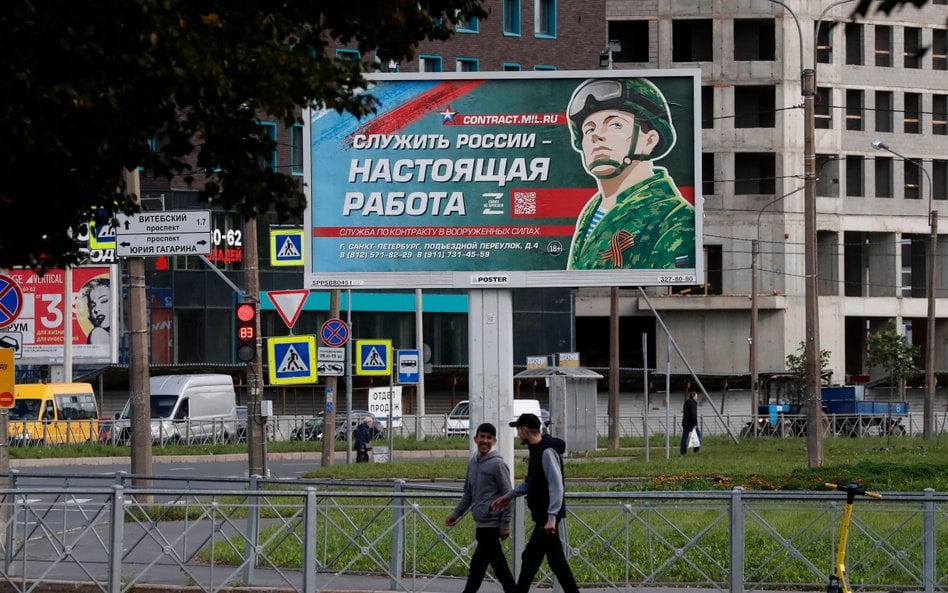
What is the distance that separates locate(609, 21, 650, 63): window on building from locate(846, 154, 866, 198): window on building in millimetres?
9832

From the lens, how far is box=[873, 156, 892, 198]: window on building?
69.6m

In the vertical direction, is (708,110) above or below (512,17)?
below

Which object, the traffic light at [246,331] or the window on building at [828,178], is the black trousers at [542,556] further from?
the window on building at [828,178]

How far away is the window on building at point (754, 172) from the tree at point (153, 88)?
56.4m

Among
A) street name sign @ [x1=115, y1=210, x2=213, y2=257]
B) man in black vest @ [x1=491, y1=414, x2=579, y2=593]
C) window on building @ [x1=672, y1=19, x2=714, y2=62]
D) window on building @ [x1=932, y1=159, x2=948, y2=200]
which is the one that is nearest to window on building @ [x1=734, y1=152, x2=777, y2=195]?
window on building @ [x1=672, y1=19, x2=714, y2=62]

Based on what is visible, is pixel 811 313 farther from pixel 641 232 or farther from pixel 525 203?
pixel 525 203

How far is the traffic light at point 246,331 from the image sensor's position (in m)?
25.0

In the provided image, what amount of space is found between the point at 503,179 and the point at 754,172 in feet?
171

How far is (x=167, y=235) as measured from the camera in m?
20.9

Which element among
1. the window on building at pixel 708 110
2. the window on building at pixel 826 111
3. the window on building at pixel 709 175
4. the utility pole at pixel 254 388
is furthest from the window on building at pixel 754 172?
the utility pole at pixel 254 388

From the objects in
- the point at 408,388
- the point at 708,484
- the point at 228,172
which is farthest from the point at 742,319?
the point at 228,172

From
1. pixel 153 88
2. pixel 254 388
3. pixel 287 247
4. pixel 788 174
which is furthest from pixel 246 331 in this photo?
pixel 788 174

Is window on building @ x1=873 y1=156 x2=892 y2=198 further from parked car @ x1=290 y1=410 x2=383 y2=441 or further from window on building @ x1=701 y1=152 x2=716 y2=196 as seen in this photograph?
parked car @ x1=290 y1=410 x2=383 y2=441

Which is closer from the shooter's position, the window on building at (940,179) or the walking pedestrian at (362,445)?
the walking pedestrian at (362,445)
